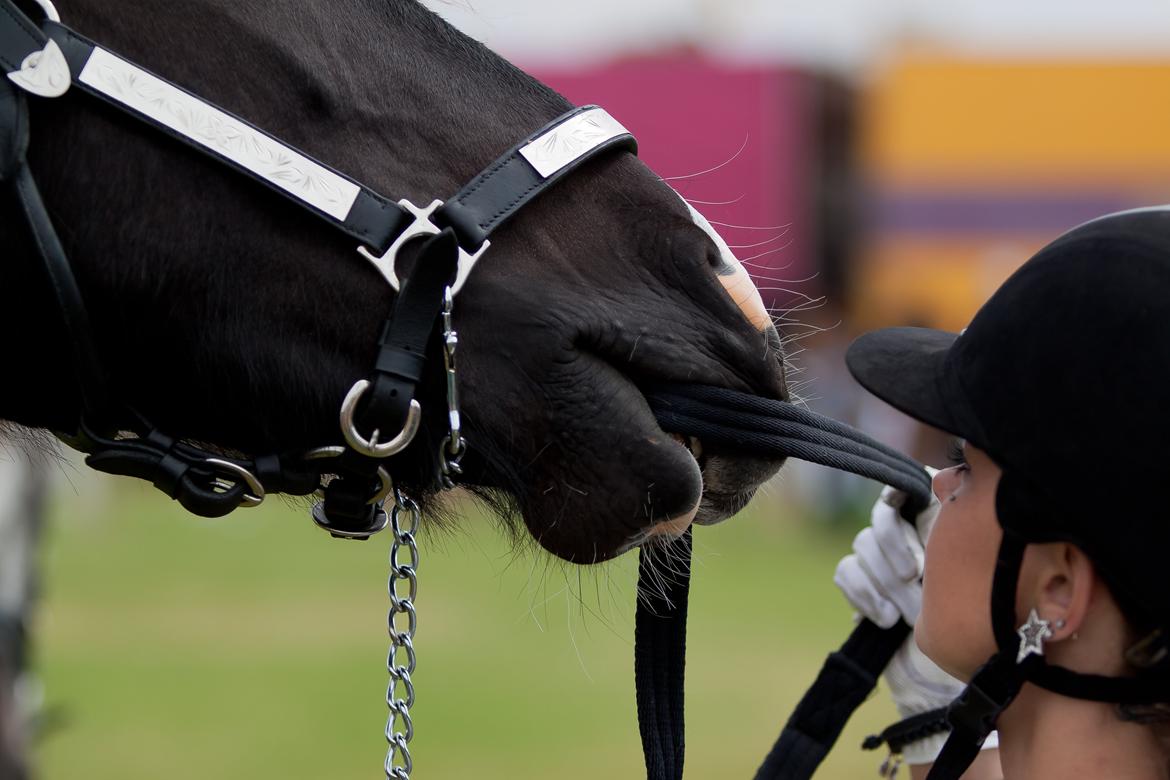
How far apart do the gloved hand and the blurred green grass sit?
2.02m

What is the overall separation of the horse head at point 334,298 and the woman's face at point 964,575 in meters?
0.34

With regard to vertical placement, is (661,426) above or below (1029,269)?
below

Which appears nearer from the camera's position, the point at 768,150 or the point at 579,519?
the point at 579,519

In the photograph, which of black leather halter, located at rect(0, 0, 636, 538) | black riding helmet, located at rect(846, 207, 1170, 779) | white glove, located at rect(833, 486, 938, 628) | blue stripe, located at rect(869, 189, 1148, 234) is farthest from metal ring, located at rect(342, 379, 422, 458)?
blue stripe, located at rect(869, 189, 1148, 234)

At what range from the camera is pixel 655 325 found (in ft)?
7.03

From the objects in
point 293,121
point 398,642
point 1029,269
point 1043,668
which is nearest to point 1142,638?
point 1043,668

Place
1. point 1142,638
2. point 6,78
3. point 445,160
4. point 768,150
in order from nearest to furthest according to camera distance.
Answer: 1. point 1142,638
2. point 6,78
3. point 445,160
4. point 768,150

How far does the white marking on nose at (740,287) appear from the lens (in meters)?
2.21

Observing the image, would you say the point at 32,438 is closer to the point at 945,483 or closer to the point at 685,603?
the point at 685,603

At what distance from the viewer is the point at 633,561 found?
23.9 feet

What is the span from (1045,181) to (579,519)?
1602 cm

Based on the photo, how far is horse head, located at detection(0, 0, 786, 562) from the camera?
210 centimetres

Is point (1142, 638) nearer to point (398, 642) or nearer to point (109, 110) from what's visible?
point (398, 642)

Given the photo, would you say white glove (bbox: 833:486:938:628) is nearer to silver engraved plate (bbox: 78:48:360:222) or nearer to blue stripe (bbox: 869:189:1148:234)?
silver engraved plate (bbox: 78:48:360:222)
